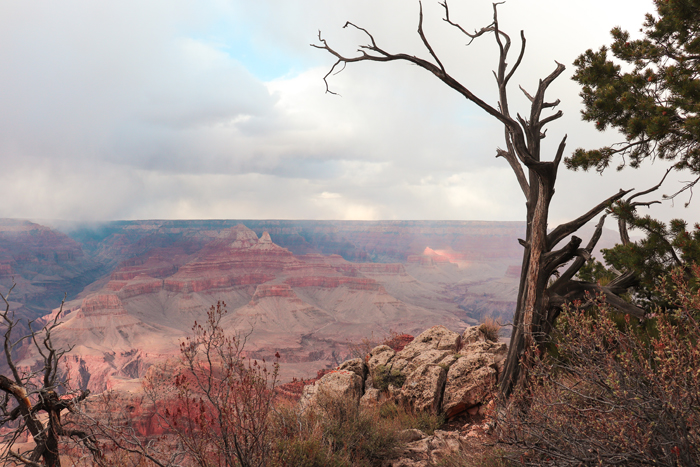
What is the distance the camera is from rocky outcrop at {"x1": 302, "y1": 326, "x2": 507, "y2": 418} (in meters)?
7.05

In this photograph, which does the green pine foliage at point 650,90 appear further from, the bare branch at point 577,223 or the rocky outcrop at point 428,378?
the rocky outcrop at point 428,378

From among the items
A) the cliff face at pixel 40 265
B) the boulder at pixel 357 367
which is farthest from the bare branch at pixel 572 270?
the cliff face at pixel 40 265

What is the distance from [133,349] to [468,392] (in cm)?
8307

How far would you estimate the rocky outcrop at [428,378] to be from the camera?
7.05 m

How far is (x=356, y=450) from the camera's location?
4.91 m

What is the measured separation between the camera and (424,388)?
291 inches

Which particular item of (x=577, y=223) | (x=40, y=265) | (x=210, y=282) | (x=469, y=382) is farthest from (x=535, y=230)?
(x=40, y=265)

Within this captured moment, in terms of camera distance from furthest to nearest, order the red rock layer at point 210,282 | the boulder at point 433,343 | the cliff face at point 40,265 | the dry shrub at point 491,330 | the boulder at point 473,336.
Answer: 1. the cliff face at point 40,265
2. the red rock layer at point 210,282
3. the dry shrub at point 491,330
4. the boulder at point 473,336
5. the boulder at point 433,343

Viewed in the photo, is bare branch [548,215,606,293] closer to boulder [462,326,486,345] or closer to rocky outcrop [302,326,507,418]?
rocky outcrop [302,326,507,418]

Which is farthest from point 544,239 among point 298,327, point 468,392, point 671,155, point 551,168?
point 298,327

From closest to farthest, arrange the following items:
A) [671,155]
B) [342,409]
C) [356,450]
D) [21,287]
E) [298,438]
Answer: [298,438] < [356,450] < [342,409] < [671,155] < [21,287]

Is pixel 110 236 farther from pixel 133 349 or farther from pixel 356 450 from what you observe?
pixel 356 450

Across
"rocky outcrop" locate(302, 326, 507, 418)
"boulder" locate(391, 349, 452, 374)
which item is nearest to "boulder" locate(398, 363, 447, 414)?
"rocky outcrop" locate(302, 326, 507, 418)

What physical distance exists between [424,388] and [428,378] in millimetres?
213
